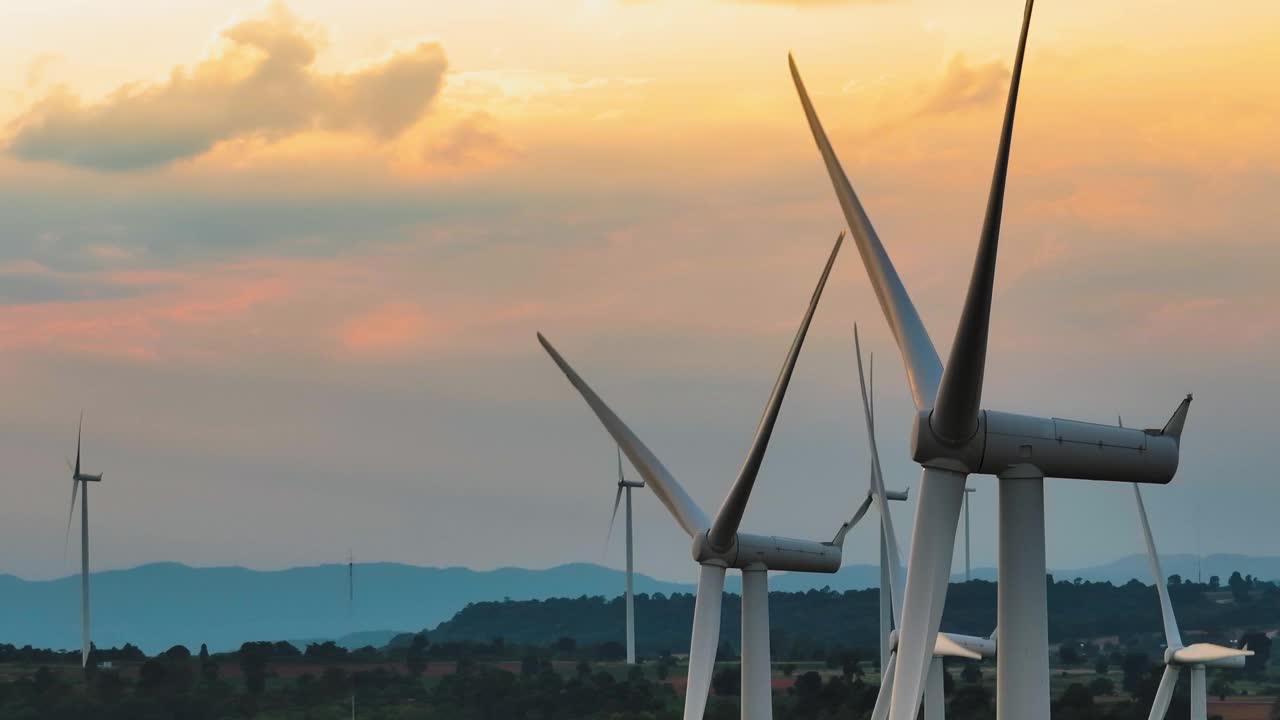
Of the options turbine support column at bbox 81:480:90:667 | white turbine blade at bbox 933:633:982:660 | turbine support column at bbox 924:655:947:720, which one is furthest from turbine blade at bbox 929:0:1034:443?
turbine support column at bbox 81:480:90:667

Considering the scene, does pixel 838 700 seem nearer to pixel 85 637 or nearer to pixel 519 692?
pixel 519 692

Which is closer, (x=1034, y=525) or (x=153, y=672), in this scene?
(x=1034, y=525)

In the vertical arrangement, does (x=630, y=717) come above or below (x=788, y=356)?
below

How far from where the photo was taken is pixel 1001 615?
38.5 metres

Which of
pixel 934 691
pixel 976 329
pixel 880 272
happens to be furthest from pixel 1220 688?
pixel 976 329

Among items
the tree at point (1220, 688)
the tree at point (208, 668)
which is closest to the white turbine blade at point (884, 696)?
the tree at point (208, 668)

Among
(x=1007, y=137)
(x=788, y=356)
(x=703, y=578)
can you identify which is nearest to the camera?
(x=1007, y=137)

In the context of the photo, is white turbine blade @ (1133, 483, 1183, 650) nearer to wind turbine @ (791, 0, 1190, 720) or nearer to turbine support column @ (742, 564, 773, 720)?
turbine support column @ (742, 564, 773, 720)

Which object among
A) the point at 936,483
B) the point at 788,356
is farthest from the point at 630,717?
the point at 936,483

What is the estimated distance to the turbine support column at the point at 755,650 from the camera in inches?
2461

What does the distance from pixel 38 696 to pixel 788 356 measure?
98768mm

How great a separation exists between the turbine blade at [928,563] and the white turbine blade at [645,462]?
2544 centimetres

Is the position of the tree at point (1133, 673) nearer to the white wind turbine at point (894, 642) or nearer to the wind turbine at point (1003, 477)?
the white wind turbine at point (894, 642)

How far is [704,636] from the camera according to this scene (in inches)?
2516
